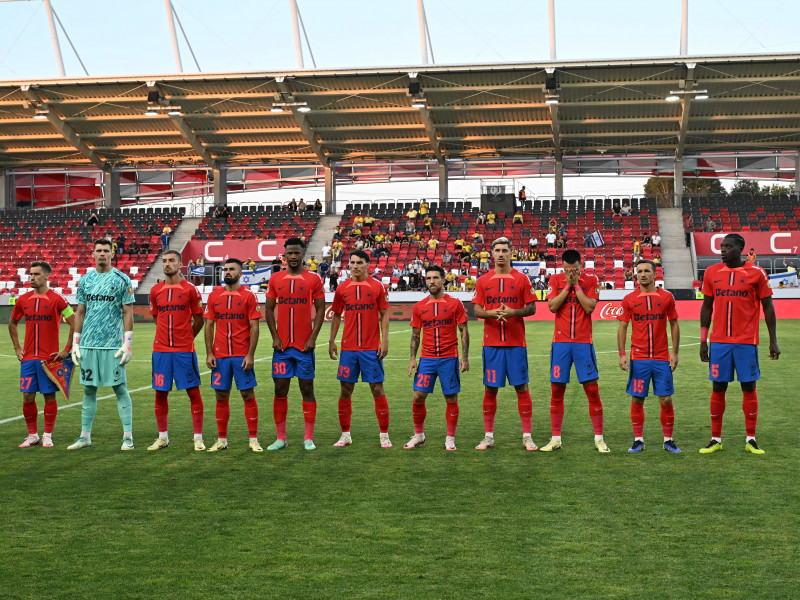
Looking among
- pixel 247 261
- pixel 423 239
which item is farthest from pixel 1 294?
pixel 423 239

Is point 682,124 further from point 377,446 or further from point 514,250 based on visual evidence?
point 377,446

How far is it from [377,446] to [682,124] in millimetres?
33205

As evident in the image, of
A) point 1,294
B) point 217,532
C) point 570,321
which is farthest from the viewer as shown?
point 1,294

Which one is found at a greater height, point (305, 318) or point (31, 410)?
point (305, 318)

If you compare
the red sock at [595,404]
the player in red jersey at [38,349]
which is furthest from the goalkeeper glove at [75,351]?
the red sock at [595,404]

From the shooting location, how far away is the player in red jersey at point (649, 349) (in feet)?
27.1

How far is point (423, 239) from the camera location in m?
40.8

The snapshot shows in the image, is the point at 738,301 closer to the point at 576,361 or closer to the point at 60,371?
the point at 576,361

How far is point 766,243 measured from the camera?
3791cm

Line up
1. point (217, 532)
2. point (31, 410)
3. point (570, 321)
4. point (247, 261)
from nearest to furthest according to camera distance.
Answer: point (217, 532) → point (570, 321) → point (31, 410) → point (247, 261)

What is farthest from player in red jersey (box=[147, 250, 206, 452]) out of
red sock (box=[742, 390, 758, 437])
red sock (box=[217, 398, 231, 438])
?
red sock (box=[742, 390, 758, 437])

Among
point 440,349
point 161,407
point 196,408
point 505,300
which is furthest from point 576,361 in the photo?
point 161,407

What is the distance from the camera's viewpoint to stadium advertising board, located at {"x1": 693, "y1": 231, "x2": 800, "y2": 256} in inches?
1480

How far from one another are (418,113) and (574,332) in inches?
1280
